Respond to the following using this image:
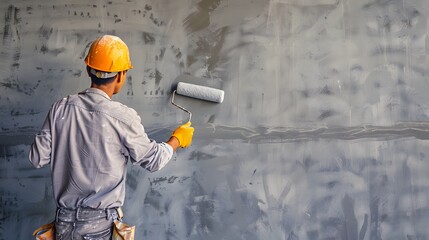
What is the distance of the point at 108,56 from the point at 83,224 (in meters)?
0.62

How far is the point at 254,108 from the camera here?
2.30m

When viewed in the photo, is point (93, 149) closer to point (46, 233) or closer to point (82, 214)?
point (82, 214)

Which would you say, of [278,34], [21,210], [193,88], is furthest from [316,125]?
[21,210]

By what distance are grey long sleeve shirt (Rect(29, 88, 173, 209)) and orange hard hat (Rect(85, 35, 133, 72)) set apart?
9 cm

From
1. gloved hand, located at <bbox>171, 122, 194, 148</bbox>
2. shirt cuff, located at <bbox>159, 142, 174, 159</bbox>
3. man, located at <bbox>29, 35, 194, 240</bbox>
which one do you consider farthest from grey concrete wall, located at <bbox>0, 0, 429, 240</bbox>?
man, located at <bbox>29, 35, 194, 240</bbox>

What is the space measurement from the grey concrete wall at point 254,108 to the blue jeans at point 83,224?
0.66 meters

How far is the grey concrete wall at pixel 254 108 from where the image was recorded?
7.22 ft

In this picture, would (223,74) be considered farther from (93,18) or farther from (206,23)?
(93,18)

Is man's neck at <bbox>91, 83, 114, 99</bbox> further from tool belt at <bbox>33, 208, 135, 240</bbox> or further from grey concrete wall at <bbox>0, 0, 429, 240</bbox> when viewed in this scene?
grey concrete wall at <bbox>0, 0, 429, 240</bbox>

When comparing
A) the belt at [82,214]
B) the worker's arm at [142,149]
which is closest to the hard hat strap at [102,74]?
the worker's arm at [142,149]

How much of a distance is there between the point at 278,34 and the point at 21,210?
164 centimetres

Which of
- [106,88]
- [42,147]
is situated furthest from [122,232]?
[106,88]

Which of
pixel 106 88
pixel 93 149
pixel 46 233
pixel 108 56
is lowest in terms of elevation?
pixel 46 233

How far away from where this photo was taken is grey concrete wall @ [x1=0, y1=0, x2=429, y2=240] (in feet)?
7.22
